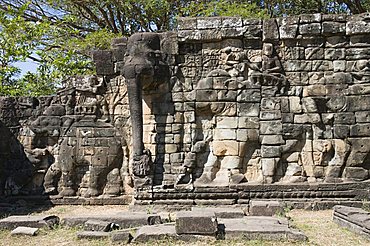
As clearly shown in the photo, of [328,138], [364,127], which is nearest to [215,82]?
[328,138]

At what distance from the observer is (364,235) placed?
604 centimetres

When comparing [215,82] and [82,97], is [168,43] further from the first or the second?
[82,97]

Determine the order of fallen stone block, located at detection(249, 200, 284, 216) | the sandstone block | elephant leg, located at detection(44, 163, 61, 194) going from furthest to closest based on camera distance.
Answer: elephant leg, located at detection(44, 163, 61, 194) → the sandstone block → fallen stone block, located at detection(249, 200, 284, 216)

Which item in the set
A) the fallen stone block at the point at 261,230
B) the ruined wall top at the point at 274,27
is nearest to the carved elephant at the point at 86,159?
the ruined wall top at the point at 274,27

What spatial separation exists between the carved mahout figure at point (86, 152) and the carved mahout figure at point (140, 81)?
89cm

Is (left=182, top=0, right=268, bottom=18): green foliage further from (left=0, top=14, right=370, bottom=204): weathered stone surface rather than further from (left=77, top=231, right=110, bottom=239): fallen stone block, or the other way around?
(left=77, top=231, right=110, bottom=239): fallen stone block

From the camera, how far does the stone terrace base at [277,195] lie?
8656mm

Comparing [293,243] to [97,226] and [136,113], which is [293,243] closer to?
[97,226]

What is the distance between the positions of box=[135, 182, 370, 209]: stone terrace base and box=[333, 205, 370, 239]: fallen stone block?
4.01 feet

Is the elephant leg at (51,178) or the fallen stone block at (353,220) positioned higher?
the elephant leg at (51,178)

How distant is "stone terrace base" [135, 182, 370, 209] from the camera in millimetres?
8656

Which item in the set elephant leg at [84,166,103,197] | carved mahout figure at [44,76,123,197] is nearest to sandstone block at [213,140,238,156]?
carved mahout figure at [44,76,123,197]

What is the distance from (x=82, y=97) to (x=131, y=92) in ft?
5.58

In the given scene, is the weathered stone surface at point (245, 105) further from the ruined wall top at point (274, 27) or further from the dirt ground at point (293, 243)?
the dirt ground at point (293, 243)
